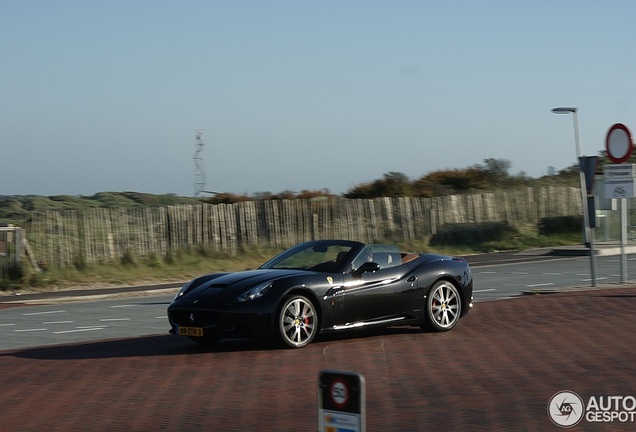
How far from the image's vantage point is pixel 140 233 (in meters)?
32.6

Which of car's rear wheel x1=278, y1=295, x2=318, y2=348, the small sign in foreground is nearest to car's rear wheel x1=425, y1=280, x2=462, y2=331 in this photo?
car's rear wheel x1=278, y1=295, x2=318, y2=348

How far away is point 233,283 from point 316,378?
2.65 metres

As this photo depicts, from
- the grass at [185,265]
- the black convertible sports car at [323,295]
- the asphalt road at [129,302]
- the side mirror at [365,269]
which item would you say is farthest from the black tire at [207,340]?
the grass at [185,265]

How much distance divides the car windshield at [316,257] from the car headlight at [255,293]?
1.02 metres

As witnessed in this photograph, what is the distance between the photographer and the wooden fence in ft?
98.9

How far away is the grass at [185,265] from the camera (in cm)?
2795

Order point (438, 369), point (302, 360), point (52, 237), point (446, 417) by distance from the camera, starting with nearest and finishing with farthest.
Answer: point (446, 417) → point (438, 369) → point (302, 360) → point (52, 237)

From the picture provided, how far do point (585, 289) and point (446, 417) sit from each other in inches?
463

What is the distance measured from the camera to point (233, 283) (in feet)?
39.4

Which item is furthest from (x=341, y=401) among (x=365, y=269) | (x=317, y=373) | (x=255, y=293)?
(x=365, y=269)

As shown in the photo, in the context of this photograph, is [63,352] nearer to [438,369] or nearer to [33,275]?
[438,369]

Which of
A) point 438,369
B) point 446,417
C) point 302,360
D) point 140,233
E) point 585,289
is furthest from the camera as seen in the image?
point 140,233

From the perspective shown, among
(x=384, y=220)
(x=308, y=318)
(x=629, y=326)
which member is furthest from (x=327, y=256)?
(x=384, y=220)

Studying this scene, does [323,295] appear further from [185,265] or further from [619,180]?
[185,265]
